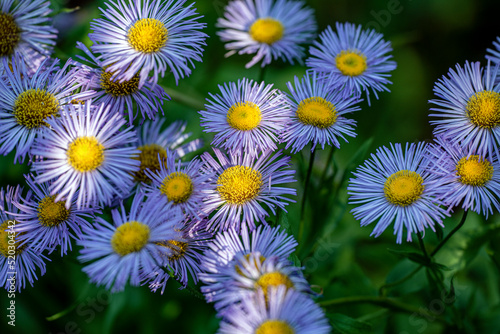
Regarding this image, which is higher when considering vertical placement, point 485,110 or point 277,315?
point 485,110

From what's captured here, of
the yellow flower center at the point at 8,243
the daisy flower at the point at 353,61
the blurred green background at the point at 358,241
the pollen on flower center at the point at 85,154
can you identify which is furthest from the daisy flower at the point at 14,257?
the daisy flower at the point at 353,61

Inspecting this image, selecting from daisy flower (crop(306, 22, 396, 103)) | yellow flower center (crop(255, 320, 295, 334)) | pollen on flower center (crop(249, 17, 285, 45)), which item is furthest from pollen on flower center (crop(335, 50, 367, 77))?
yellow flower center (crop(255, 320, 295, 334))

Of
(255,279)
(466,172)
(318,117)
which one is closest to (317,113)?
(318,117)

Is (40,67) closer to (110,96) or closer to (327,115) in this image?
(110,96)

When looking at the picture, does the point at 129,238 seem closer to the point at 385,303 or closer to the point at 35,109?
the point at 35,109

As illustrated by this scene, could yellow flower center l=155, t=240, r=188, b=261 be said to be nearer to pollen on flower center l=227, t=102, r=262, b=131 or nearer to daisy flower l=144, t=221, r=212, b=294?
daisy flower l=144, t=221, r=212, b=294

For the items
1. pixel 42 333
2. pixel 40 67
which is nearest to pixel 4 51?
pixel 40 67
